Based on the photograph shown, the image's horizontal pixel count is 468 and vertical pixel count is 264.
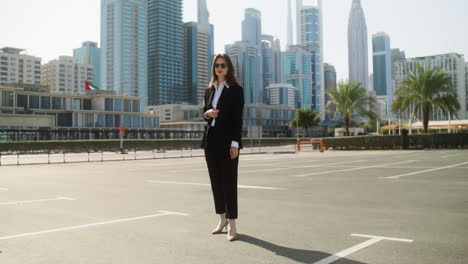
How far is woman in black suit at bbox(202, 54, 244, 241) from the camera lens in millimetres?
4879

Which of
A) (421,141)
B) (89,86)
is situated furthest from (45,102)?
(421,141)

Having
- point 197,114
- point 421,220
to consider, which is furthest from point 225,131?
point 197,114

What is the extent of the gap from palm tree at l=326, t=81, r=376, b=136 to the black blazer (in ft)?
149

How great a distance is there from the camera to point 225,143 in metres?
4.88

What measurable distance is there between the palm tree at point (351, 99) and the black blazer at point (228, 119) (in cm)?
4548

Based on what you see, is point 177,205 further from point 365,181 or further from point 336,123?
point 336,123

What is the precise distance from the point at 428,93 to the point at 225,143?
40.9 meters

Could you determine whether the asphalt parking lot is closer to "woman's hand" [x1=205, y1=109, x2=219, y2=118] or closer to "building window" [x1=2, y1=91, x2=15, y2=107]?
"woman's hand" [x1=205, y1=109, x2=219, y2=118]

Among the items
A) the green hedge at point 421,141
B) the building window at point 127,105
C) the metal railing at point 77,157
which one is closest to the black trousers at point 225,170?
the metal railing at point 77,157

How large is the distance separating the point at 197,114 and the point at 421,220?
14018 centimetres

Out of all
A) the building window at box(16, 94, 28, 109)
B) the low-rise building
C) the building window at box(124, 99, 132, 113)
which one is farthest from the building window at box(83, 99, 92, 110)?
the building window at box(16, 94, 28, 109)

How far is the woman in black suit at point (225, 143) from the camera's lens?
488 cm

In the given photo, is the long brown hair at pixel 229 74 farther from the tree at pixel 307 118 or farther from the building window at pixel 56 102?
the building window at pixel 56 102

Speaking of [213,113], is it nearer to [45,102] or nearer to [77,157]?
[77,157]
